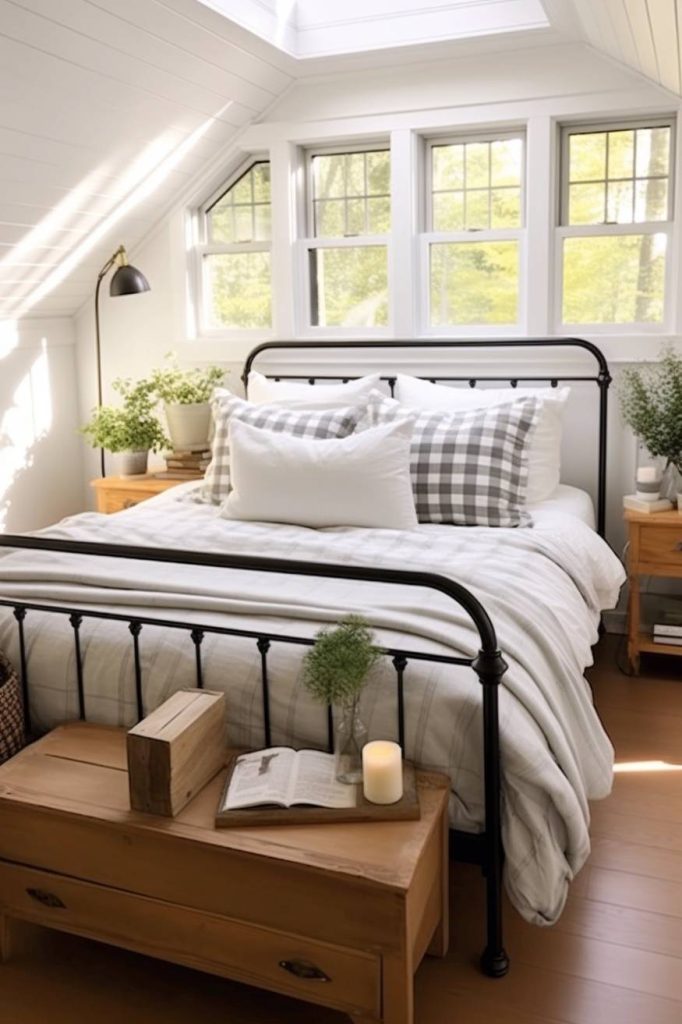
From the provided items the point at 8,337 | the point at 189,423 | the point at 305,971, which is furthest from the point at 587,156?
the point at 305,971

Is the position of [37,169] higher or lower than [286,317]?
higher

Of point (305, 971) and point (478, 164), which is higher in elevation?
point (478, 164)

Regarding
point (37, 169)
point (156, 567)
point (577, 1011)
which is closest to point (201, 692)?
point (156, 567)

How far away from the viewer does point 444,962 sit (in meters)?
2.06

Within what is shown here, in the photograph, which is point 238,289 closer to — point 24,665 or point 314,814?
point 24,665

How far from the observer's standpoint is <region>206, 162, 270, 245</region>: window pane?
170 inches

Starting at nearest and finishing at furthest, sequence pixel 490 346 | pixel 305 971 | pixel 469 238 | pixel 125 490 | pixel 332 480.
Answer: pixel 305 971 < pixel 332 480 < pixel 490 346 < pixel 469 238 < pixel 125 490

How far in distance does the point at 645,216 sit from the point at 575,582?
1635mm

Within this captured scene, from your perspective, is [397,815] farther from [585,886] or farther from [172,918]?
A: [585,886]

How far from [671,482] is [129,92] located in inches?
90.9

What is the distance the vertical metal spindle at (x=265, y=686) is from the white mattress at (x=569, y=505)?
4.49ft

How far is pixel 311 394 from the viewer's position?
3.72 meters

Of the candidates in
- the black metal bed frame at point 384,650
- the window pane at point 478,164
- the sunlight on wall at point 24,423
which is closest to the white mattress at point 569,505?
the window pane at point 478,164

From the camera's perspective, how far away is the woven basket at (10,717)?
218 cm
